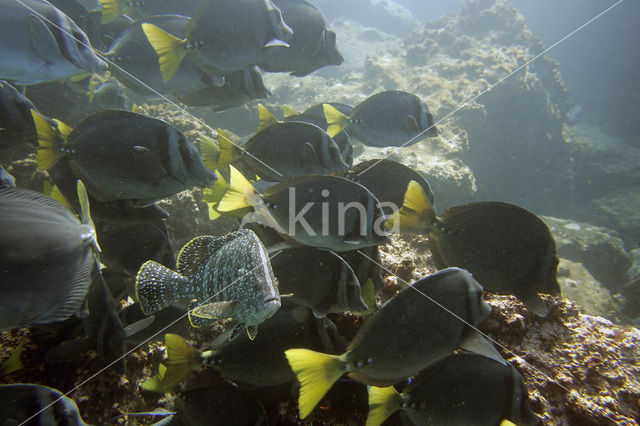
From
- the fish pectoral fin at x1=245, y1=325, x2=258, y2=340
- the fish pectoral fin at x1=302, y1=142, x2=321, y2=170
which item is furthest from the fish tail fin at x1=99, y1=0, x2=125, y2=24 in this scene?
the fish pectoral fin at x1=245, y1=325, x2=258, y2=340

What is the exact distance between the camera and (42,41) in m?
2.37

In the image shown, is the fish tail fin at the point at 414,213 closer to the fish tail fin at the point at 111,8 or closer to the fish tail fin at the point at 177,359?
the fish tail fin at the point at 177,359

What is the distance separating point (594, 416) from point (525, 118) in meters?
15.6

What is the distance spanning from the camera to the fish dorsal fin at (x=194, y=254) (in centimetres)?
198

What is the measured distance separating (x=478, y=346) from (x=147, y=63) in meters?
4.07

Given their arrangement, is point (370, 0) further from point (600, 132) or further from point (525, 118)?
point (600, 132)

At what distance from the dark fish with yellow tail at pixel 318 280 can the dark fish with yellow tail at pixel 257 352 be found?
0.13 metres

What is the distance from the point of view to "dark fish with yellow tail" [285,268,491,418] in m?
1.51

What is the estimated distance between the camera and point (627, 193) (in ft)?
50.6

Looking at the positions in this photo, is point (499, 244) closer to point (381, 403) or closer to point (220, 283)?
point (381, 403)

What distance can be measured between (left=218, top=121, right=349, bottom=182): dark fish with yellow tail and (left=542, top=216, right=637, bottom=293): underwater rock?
→ 11955 millimetres

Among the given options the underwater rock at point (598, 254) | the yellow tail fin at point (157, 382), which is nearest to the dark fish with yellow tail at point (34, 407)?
the yellow tail fin at point (157, 382)

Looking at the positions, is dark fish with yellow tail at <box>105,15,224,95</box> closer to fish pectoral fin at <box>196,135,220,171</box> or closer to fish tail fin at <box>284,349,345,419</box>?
fish pectoral fin at <box>196,135,220,171</box>

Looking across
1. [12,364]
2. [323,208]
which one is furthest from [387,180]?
[12,364]
